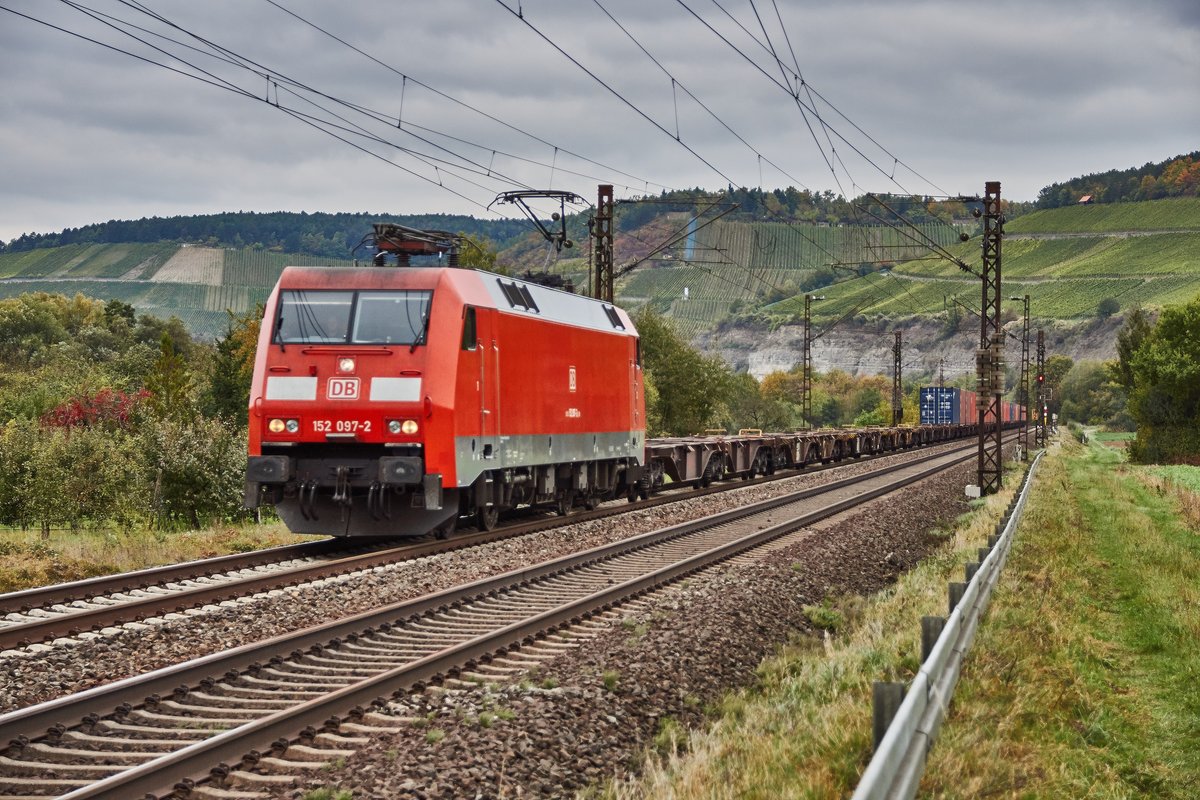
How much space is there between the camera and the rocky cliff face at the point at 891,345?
159875 mm

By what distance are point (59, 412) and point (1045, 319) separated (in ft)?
451

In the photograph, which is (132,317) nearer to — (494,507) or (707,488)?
(707,488)

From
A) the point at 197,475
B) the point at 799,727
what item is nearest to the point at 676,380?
the point at 197,475

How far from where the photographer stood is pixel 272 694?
875 centimetres

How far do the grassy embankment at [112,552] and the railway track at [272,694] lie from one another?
4707mm

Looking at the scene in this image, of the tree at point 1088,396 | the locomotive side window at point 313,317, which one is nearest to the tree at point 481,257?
the locomotive side window at point 313,317

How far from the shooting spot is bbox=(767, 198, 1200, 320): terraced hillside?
16025 centimetres

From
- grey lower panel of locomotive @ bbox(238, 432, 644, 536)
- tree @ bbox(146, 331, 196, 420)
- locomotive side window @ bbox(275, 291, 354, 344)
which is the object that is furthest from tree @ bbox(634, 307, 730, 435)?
locomotive side window @ bbox(275, 291, 354, 344)

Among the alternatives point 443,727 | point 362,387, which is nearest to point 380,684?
point 443,727

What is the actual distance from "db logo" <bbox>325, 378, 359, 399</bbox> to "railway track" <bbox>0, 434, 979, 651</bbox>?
2062mm

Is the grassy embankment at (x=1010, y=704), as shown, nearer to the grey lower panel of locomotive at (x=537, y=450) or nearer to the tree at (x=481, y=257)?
the grey lower panel of locomotive at (x=537, y=450)

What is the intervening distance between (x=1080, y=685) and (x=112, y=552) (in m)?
12.1

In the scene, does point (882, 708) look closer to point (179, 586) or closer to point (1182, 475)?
point (179, 586)

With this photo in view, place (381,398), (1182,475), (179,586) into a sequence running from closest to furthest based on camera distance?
(179,586) < (381,398) < (1182,475)
